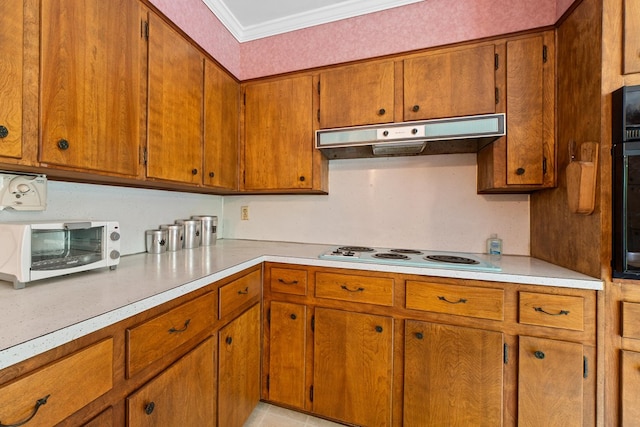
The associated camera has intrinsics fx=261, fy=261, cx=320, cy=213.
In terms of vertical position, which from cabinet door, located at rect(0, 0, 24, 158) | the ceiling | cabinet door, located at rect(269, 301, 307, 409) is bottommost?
cabinet door, located at rect(269, 301, 307, 409)

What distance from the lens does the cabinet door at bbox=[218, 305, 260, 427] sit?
4.07ft

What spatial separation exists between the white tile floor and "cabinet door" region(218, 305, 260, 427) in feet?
0.32

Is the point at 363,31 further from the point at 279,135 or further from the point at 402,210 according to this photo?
the point at 402,210

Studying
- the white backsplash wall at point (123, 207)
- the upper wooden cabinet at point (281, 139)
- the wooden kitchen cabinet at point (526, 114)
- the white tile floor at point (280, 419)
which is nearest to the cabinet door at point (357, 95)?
the upper wooden cabinet at point (281, 139)

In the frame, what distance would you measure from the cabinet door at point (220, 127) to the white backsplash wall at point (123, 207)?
369 mm

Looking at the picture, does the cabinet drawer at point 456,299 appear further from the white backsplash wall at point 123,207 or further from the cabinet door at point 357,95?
the white backsplash wall at point 123,207

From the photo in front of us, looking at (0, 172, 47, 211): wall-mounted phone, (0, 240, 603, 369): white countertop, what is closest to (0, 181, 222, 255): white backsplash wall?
(0, 172, 47, 211): wall-mounted phone

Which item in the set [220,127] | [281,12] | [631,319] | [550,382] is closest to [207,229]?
[220,127]

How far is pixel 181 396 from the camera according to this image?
989 millimetres

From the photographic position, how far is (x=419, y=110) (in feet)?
5.28

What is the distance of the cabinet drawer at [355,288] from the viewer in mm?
1408

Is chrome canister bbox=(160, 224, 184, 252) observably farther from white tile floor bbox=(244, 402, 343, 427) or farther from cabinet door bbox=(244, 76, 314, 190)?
white tile floor bbox=(244, 402, 343, 427)

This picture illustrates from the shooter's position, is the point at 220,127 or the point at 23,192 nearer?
the point at 23,192

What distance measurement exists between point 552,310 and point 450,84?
1.29 meters
